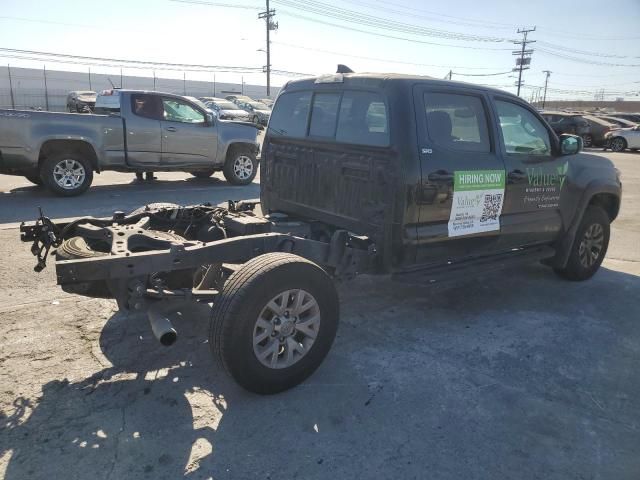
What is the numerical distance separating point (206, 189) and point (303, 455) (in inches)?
340

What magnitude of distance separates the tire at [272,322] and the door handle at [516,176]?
2201 millimetres

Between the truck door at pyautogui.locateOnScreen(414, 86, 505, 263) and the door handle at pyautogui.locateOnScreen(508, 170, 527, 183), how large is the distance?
0.41ft

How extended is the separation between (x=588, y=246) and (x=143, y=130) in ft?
26.2

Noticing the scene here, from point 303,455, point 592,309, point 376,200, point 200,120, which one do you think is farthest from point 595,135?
point 303,455

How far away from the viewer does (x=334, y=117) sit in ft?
14.3

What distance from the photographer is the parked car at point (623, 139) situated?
24797mm

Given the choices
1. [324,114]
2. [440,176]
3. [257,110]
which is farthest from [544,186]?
[257,110]

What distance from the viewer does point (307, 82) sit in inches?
184

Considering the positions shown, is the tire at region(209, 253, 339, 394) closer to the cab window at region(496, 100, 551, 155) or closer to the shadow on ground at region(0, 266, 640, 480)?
the shadow on ground at region(0, 266, 640, 480)

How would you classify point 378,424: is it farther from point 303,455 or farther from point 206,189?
point 206,189

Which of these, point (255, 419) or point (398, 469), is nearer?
point (398, 469)

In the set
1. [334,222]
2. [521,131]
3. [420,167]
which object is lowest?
[334,222]

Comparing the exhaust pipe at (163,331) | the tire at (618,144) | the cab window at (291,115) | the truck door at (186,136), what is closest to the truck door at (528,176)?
the cab window at (291,115)

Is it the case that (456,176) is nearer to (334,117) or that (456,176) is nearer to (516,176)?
(516,176)
